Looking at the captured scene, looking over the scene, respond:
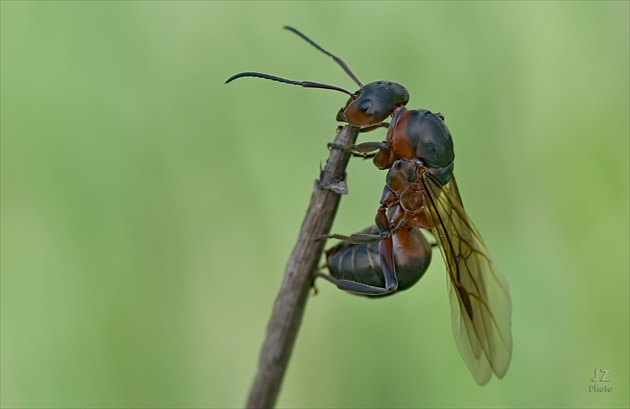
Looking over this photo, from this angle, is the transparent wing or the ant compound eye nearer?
the transparent wing

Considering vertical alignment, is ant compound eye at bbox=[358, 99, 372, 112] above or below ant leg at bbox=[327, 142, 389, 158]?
above

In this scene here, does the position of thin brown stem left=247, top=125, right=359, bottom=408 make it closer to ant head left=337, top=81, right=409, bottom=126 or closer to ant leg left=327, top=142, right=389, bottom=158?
ant leg left=327, top=142, right=389, bottom=158

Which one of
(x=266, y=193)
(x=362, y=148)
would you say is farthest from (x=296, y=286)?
(x=266, y=193)

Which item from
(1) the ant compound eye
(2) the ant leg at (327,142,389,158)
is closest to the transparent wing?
(2) the ant leg at (327,142,389,158)

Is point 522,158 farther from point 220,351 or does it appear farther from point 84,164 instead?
point 84,164

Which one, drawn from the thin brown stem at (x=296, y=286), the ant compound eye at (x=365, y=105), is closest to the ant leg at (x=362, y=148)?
the thin brown stem at (x=296, y=286)

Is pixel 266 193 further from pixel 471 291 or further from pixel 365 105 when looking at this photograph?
pixel 471 291

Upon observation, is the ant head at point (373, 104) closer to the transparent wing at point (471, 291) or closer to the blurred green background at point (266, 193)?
the transparent wing at point (471, 291)
